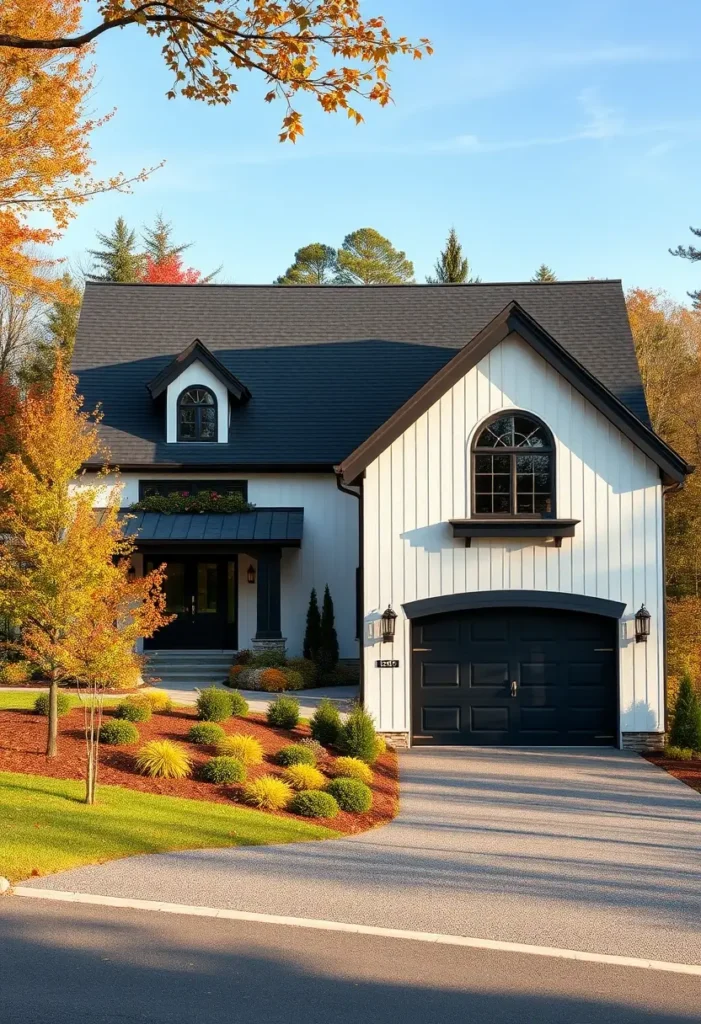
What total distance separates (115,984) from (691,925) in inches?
191

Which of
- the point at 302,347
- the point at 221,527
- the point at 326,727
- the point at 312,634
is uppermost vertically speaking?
the point at 302,347

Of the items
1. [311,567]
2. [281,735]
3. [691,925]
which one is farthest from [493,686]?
[691,925]

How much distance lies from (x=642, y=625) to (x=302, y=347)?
12.6 metres

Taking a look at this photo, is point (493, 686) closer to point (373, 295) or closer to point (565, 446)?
point (565, 446)

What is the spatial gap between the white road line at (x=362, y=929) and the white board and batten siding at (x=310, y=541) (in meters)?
16.2

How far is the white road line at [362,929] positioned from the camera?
789 centimetres

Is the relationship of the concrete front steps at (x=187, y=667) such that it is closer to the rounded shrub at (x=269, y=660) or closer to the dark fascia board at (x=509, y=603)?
the rounded shrub at (x=269, y=660)

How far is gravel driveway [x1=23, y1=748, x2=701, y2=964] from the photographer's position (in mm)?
8891

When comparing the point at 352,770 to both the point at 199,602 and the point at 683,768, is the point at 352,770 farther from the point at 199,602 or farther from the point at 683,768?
the point at 199,602

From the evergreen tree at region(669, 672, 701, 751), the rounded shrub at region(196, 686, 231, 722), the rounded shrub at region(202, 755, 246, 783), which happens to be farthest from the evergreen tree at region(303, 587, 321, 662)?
the rounded shrub at region(202, 755, 246, 783)

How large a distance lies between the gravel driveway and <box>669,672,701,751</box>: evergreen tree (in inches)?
113

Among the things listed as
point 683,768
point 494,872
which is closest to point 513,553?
point 683,768

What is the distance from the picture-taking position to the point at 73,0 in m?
21.5

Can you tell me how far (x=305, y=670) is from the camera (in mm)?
23531
